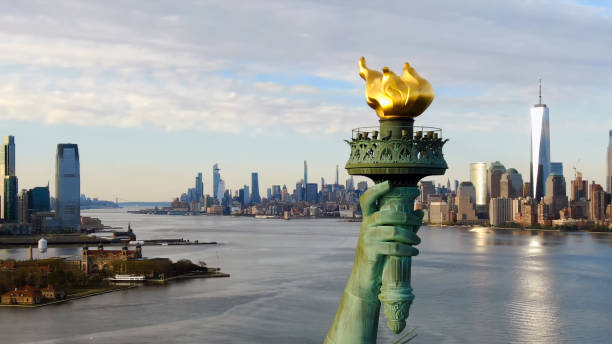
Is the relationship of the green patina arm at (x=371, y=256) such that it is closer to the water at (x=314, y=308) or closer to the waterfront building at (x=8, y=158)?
the water at (x=314, y=308)

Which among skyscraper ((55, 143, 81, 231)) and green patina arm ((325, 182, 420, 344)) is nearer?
green patina arm ((325, 182, 420, 344))

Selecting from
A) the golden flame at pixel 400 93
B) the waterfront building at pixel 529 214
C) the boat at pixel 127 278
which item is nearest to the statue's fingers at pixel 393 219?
the golden flame at pixel 400 93

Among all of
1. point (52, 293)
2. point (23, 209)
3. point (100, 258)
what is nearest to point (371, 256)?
point (52, 293)

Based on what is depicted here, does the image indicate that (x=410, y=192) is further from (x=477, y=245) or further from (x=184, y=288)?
(x=477, y=245)

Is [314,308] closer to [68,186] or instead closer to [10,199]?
[10,199]

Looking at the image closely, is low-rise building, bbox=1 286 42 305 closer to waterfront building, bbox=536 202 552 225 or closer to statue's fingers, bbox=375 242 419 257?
statue's fingers, bbox=375 242 419 257

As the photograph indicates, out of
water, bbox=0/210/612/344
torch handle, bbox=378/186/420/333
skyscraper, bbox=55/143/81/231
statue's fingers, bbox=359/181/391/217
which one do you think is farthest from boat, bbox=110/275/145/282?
skyscraper, bbox=55/143/81/231

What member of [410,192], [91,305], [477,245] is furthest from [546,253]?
[410,192]
